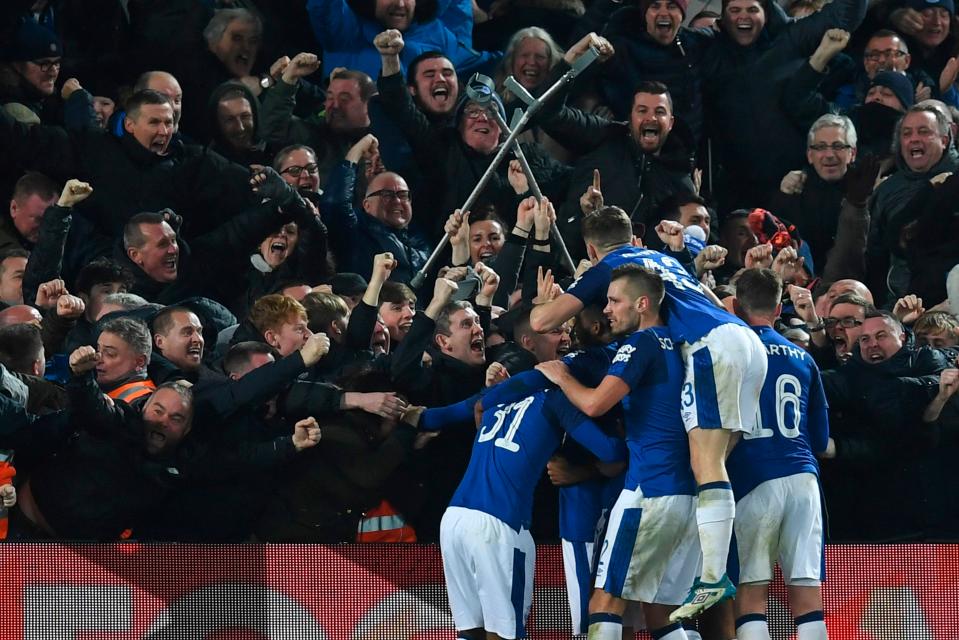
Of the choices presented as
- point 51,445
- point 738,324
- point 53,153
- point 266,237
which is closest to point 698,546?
point 738,324

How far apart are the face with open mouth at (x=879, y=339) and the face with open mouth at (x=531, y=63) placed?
12.2ft

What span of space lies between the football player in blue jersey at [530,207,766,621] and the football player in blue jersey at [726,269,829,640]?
0.76 ft

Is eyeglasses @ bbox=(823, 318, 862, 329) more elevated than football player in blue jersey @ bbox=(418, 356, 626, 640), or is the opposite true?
eyeglasses @ bbox=(823, 318, 862, 329)

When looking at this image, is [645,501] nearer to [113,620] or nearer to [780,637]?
[780,637]

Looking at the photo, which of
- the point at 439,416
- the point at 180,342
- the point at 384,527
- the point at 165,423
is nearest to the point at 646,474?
the point at 439,416

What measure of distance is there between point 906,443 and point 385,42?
15.9 feet

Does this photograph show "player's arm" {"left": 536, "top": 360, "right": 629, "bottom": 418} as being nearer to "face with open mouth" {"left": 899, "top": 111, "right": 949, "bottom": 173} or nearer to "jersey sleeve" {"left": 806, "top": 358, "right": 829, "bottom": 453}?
"jersey sleeve" {"left": 806, "top": 358, "right": 829, "bottom": 453}

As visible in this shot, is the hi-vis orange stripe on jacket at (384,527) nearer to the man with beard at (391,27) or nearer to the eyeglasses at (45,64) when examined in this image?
the eyeglasses at (45,64)

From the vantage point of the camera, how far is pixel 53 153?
12.2 metres

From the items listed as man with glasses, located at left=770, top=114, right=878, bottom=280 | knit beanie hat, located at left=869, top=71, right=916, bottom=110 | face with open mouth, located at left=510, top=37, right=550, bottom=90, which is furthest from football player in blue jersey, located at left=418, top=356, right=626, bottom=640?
knit beanie hat, located at left=869, top=71, right=916, bottom=110

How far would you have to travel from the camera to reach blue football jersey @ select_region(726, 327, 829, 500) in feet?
31.6

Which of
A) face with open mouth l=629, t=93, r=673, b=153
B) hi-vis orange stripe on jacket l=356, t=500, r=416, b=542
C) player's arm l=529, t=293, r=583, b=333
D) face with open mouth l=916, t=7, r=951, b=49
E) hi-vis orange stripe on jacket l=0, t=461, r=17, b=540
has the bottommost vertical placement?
hi-vis orange stripe on jacket l=356, t=500, r=416, b=542

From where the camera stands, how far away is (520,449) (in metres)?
9.52

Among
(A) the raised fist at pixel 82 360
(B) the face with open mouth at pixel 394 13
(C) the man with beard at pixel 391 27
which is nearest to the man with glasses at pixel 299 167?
(C) the man with beard at pixel 391 27
